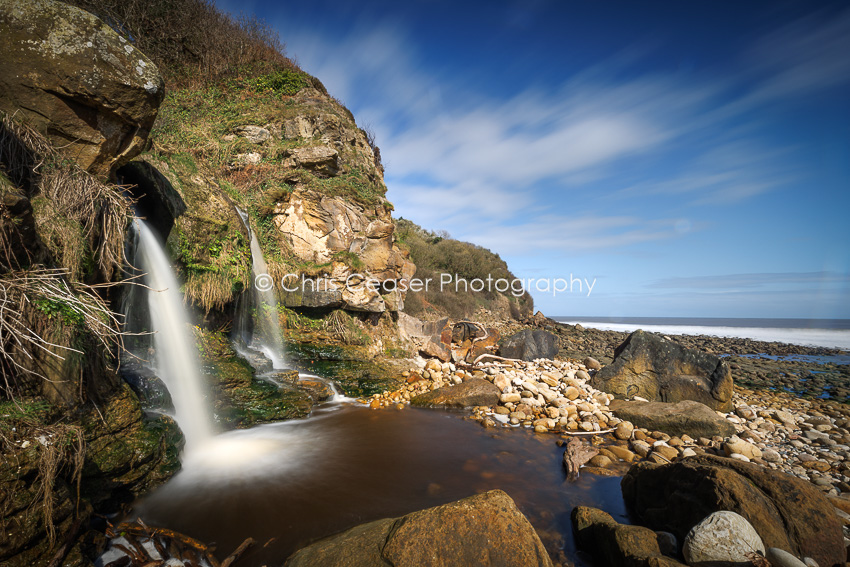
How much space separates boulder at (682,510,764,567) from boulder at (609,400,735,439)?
4.20 metres

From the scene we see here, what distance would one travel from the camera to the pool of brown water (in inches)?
147

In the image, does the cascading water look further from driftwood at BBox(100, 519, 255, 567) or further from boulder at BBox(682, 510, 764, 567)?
boulder at BBox(682, 510, 764, 567)

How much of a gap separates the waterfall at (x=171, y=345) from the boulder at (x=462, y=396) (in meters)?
4.63

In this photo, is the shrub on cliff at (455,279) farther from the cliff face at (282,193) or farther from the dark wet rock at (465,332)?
the cliff face at (282,193)

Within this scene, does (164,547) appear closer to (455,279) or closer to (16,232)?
(16,232)

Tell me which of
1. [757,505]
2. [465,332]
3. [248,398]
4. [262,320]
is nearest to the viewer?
[757,505]

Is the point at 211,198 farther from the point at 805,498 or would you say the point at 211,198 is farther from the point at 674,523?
the point at 805,498

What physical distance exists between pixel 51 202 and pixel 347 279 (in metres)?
7.14

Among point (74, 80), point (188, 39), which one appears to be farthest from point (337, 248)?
point (188, 39)

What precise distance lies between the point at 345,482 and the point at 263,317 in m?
6.05

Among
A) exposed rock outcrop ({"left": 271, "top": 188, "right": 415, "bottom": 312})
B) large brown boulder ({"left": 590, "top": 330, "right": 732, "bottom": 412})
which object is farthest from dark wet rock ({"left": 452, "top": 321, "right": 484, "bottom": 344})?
large brown boulder ({"left": 590, "top": 330, "right": 732, "bottom": 412})

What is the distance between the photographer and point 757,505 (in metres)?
3.21

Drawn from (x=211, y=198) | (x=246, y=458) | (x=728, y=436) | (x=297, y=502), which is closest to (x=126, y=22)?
(x=211, y=198)

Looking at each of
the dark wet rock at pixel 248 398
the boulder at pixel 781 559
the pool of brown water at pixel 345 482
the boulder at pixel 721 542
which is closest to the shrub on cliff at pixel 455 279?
the dark wet rock at pixel 248 398
